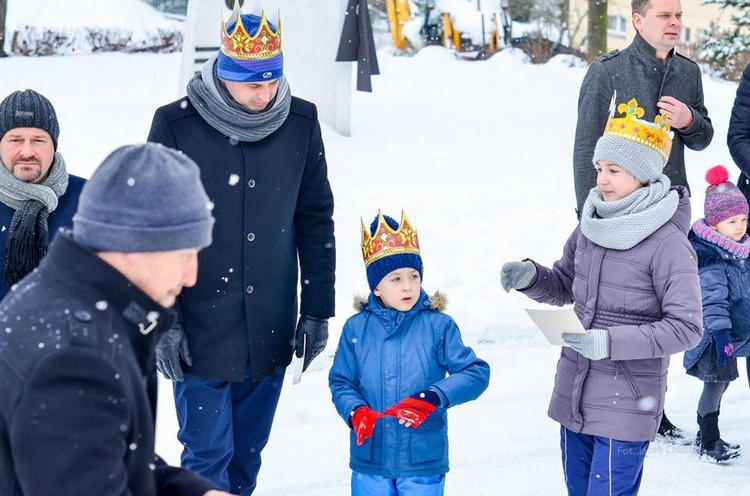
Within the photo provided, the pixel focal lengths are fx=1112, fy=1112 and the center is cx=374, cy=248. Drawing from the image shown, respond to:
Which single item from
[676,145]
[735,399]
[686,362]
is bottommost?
[735,399]

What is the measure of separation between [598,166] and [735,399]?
9.05 ft

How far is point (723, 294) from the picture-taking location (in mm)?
5316

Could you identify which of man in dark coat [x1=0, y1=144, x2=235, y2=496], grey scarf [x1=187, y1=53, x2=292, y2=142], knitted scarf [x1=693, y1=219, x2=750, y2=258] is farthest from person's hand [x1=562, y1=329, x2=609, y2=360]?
man in dark coat [x1=0, y1=144, x2=235, y2=496]

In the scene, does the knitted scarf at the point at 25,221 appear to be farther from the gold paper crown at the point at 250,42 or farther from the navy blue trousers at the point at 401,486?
the navy blue trousers at the point at 401,486

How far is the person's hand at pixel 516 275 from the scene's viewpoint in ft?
14.5

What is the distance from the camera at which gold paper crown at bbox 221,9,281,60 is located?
3973 millimetres

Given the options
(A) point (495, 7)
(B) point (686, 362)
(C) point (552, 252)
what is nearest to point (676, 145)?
(B) point (686, 362)

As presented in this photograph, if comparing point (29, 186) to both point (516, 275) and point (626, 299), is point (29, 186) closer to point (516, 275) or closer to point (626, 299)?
point (516, 275)

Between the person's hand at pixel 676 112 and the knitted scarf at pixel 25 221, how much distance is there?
2880 mm

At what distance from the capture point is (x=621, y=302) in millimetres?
4168

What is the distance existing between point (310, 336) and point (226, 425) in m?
0.47

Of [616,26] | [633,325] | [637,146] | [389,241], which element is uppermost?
[637,146]

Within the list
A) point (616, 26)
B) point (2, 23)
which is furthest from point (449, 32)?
point (616, 26)

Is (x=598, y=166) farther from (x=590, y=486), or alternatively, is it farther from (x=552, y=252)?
(x=552, y=252)
